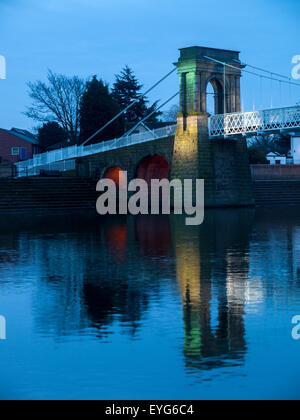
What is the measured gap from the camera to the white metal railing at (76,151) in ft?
174

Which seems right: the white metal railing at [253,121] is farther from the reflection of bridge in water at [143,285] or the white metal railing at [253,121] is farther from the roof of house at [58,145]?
the roof of house at [58,145]

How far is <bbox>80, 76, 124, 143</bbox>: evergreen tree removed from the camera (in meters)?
65.2

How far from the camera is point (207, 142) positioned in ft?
162

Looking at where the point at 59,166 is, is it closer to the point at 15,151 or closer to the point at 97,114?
the point at 97,114

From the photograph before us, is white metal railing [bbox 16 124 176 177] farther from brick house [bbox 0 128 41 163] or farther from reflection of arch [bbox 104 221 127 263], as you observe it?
reflection of arch [bbox 104 221 127 263]

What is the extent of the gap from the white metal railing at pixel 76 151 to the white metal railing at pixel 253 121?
3.78m

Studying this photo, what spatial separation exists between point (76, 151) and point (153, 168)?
20.5ft

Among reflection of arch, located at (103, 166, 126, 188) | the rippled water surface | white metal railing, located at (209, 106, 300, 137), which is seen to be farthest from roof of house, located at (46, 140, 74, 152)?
the rippled water surface

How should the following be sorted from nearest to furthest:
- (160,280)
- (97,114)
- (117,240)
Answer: (160,280) → (117,240) → (97,114)

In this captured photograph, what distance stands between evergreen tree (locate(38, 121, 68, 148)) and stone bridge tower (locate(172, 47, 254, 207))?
1224 inches

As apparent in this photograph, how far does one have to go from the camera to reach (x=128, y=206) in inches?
1914

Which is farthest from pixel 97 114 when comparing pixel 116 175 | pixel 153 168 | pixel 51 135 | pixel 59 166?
pixel 51 135
